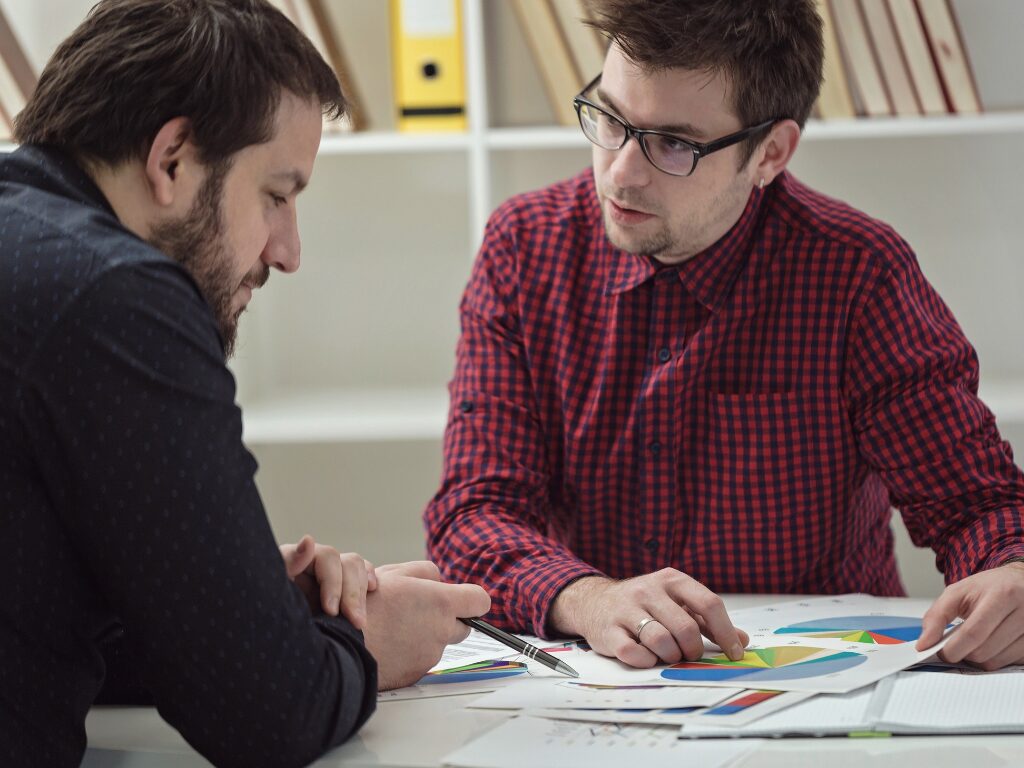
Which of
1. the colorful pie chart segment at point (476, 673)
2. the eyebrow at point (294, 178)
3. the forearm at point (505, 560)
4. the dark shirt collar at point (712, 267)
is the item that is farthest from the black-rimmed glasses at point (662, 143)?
the colorful pie chart segment at point (476, 673)

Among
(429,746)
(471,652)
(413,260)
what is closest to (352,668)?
(429,746)

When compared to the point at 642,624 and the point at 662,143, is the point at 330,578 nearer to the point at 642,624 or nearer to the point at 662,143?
the point at 642,624

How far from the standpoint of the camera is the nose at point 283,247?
3.65 feet

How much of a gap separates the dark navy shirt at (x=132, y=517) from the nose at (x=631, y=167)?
0.77 meters

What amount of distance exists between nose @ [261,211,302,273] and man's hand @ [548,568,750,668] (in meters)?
0.46

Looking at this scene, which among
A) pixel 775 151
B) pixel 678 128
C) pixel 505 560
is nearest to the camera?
pixel 505 560

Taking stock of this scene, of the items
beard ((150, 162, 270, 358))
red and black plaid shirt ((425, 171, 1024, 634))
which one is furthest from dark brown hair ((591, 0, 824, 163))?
beard ((150, 162, 270, 358))

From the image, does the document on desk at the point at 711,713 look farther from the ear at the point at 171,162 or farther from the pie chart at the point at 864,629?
the ear at the point at 171,162

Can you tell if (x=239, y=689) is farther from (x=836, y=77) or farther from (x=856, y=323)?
(x=836, y=77)

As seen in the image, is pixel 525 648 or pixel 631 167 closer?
pixel 525 648

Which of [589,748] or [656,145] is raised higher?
[656,145]

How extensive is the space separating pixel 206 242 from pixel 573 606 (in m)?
0.54

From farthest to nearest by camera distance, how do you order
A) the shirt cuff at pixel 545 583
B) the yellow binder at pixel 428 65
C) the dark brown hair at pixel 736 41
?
the yellow binder at pixel 428 65 < the dark brown hair at pixel 736 41 < the shirt cuff at pixel 545 583

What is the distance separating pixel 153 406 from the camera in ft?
2.79
